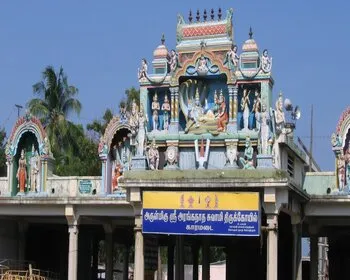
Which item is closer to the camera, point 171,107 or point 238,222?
point 238,222

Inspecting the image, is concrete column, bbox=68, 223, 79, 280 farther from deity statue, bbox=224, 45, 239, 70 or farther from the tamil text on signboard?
deity statue, bbox=224, 45, 239, 70

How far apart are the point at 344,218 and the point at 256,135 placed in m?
5.18

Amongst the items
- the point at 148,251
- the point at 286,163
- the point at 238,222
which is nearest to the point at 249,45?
the point at 286,163

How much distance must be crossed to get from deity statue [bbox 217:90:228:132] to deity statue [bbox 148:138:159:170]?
1.95m

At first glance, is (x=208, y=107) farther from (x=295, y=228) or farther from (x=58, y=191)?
(x=58, y=191)

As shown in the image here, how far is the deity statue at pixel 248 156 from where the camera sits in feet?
70.0

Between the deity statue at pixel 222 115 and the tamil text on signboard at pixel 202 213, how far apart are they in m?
2.25

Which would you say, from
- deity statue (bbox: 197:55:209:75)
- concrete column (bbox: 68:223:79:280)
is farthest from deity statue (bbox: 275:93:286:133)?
concrete column (bbox: 68:223:79:280)

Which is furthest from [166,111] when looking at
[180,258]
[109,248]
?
[109,248]

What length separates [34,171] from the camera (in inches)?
1017

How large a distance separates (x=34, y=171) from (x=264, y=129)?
28.7 ft

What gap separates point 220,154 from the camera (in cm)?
2214

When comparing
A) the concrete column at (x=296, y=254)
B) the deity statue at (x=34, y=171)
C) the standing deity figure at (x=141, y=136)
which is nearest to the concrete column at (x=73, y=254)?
the deity statue at (x=34, y=171)

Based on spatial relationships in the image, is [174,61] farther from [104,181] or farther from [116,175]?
[104,181]
